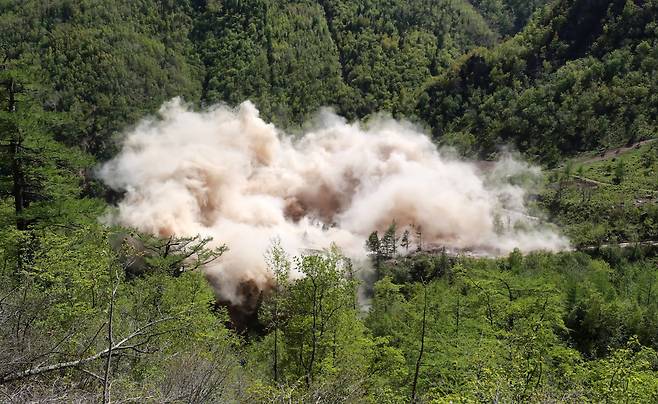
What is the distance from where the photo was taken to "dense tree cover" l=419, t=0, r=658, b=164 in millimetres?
107125

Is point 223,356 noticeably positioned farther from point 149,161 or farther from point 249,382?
point 149,161

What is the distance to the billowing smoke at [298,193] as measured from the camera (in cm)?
6894

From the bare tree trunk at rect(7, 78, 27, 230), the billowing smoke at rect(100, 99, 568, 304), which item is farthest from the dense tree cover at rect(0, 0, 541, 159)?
the bare tree trunk at rect(7, 78, 27, 230)

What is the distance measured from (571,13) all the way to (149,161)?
344ft

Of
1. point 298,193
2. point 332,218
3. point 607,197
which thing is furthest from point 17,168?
point 607,197

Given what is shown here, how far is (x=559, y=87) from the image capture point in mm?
118250

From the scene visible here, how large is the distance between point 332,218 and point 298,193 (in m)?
6.97

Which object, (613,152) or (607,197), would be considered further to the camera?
(613,152)

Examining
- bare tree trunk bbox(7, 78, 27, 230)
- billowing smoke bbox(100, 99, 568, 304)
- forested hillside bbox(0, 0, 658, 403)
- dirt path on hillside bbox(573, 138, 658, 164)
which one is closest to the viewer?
forested hillside bbox(0, 0, 658, 403)

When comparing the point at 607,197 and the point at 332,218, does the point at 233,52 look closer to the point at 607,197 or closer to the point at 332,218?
the point at 332,218

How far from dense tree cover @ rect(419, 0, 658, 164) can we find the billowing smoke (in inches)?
508

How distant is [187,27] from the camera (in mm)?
166125

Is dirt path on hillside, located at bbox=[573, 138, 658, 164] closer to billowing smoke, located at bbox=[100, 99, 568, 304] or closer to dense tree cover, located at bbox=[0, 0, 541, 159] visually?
billowing smoke, located at bbox=[100, 99, 568, 304]

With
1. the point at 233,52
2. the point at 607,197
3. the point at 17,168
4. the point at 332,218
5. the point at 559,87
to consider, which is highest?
the point at 233,52
